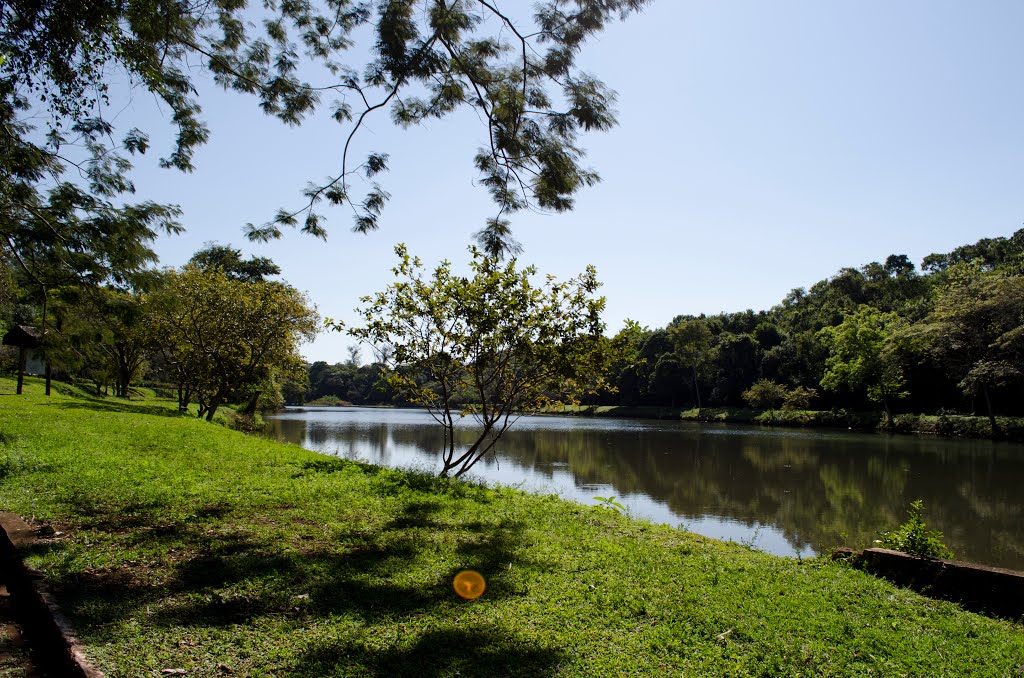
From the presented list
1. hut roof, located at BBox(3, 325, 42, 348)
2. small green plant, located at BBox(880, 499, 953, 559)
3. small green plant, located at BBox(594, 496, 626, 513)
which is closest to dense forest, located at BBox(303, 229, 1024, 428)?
small green plant, located at BBox(594, 496, 626, 513)

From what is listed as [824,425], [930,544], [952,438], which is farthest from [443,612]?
[824,425]

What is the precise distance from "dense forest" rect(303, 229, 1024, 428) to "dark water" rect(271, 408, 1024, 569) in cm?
389

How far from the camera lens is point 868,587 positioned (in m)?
4.98

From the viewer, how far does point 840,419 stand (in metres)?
42.2

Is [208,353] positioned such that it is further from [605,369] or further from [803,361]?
[803,361]

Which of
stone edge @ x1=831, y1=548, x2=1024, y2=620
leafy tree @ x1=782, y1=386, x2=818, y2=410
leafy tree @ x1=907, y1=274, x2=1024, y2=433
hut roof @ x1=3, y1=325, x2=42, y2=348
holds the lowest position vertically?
stone edge @ x1=831, y1=548, x2=1024, y2=620

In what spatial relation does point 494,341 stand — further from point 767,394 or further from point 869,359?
point 767,394

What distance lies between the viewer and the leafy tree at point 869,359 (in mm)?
37562

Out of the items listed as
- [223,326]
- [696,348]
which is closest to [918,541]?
[223,326]


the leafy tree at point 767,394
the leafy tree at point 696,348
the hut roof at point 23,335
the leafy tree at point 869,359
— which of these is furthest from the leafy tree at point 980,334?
the hut roof at point 23,335

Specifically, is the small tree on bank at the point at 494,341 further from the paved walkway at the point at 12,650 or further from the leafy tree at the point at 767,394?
the leafy tree at the point at 767,394

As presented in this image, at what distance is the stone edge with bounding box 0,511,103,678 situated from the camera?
117 inches

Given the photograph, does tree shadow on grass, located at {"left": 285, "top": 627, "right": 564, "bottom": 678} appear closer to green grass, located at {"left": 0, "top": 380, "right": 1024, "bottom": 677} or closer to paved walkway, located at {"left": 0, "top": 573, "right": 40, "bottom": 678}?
green grass, located at {"left": 0, "top": 380, "right": 1024, "bottom": 677}

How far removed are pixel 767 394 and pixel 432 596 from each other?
49.2 meters
